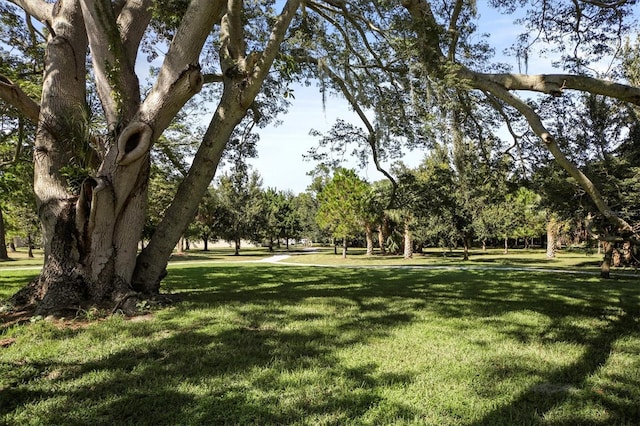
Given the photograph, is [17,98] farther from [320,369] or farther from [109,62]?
[320,369]

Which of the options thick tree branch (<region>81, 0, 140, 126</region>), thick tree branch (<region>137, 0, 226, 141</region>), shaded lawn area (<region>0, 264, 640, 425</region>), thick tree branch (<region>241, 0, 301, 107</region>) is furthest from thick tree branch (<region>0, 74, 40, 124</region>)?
shaded lawn area (<region>0, 264, 640, 425</region>)

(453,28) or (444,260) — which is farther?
(444,260)

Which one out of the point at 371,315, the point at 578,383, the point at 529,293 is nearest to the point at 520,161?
the point at 529,293

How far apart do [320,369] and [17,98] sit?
20.0 ft

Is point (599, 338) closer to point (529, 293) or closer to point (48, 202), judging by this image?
point (529, 293)

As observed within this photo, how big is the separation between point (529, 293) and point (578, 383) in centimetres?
631

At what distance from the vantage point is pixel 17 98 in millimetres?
5832

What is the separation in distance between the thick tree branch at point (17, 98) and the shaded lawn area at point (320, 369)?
3.45 m

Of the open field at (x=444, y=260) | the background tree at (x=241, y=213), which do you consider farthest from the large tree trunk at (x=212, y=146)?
the background tree at (x=241, y=213)

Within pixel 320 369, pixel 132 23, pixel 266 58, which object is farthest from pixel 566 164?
pixel 132 23

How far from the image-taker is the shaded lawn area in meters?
2.58

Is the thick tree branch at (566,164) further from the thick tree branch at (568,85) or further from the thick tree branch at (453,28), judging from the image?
the thick tree branch at (453,28)

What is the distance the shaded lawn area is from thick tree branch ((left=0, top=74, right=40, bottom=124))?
11.3ft

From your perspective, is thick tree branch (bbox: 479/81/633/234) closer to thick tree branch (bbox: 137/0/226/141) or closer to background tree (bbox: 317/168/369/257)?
thick tree branch (bbox: 137/0/226/141)
